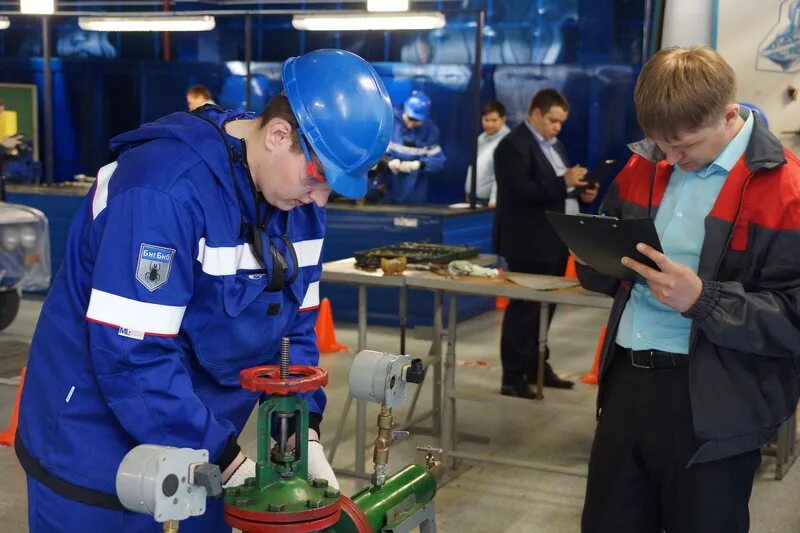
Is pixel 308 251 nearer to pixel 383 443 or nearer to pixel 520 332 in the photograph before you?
pixel 383 443

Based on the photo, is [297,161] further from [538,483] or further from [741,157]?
[538,483]

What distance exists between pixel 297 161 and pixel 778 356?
110cm

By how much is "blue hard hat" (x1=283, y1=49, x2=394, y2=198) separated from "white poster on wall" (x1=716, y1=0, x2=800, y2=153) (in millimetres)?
5110

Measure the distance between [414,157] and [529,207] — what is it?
4228 millimetres

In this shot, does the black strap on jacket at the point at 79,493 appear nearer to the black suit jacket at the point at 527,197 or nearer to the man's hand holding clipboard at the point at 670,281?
the man's hand holding clipboard at the point at 670,281

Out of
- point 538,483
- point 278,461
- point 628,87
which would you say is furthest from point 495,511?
point 628,87

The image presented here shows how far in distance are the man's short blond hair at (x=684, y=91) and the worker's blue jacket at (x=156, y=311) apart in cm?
80

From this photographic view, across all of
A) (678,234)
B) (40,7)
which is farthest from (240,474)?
(40,7)

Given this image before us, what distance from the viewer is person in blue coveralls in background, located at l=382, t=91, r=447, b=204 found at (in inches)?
365

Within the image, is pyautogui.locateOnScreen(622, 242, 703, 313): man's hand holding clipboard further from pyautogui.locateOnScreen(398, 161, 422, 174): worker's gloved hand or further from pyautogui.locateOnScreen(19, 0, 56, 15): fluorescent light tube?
pyautogui.locateOnScreen(19, 0, 56, 15): fluorescent light tube

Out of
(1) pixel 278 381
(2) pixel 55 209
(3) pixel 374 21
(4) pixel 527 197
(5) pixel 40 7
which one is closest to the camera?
(1) pixel 278 381

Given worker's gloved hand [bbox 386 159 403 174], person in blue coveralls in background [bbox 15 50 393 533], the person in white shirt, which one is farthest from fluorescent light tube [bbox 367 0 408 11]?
person in blue coveralls in background [bbox 15 50 393 533]

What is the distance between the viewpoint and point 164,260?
1.58 meters

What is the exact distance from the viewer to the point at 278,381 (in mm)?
1543
